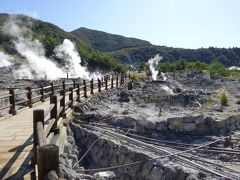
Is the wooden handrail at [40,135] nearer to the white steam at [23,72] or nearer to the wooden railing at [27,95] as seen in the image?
the wooden railing at [27,95]

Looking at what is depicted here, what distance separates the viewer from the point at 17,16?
11225 centimetres

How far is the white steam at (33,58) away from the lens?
5024 centimetres

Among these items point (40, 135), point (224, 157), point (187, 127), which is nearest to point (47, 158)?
point (40, 135)

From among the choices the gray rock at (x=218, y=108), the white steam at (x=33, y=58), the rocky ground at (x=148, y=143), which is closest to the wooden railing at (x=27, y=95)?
the rocky ground at (x=148, y=143)

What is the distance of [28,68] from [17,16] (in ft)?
212

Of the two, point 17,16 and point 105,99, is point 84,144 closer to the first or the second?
point 105,99

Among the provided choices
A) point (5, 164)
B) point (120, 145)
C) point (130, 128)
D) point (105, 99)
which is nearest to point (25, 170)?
point (5, 164)

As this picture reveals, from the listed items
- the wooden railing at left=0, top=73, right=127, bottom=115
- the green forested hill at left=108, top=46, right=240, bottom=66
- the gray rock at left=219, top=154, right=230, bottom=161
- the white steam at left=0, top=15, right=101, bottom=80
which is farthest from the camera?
the green forested hill at left=108, top=46, right=240, bottom=66

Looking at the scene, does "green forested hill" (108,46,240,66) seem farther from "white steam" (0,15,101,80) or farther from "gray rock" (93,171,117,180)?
"gray rock" (93,171,117,180)

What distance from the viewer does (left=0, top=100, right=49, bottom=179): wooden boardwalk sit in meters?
6.49

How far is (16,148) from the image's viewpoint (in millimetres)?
8078

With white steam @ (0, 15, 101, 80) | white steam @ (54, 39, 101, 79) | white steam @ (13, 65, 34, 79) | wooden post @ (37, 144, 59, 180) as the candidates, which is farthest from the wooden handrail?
white steam @ (54, 39, 101, 79)

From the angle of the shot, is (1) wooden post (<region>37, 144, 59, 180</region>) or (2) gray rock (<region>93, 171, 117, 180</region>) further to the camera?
(2) gray rock (<region>93, 171, 117, 180</region>)

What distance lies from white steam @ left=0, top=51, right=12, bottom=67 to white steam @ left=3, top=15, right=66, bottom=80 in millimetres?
2777
